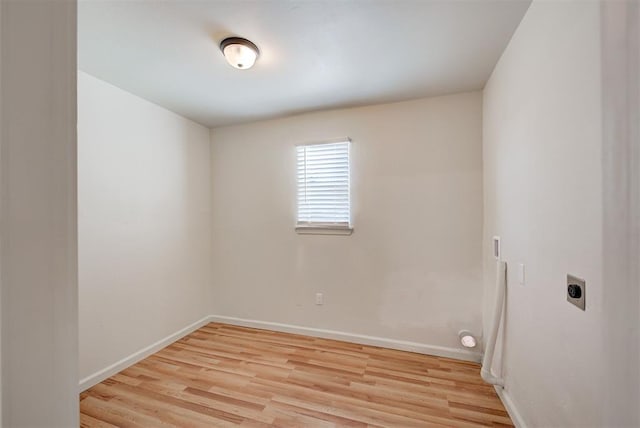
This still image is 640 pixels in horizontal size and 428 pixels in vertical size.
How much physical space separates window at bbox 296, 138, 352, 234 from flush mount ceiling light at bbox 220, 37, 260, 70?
1183 mm

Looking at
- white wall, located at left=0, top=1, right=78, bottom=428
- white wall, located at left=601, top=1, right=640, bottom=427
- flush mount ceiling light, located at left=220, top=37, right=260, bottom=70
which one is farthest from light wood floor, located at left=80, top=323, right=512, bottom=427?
flush mount ceiling light, located at left=220, top=37, right=260, bottom=70

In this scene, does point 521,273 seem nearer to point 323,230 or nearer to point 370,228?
point 370,228

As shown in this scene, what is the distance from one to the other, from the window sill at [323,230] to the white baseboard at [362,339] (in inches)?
40.7

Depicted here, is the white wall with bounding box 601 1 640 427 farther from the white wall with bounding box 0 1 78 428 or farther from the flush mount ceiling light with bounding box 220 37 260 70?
the flush mount ceiling light with bounding box 220 37 260 70

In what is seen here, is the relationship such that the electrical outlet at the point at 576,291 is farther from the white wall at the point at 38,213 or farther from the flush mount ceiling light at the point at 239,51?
the flush mount ceiling light at the point at 239,51

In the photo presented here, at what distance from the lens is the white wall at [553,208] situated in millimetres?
969

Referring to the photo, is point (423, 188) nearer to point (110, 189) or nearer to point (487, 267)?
point (487, 267)

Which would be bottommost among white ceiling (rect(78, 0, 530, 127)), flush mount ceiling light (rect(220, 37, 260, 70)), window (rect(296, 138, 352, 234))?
window (rect(296, 138, 352, 234))

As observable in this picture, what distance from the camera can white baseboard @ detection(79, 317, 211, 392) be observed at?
2.03m

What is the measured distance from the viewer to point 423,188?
8.12 feet

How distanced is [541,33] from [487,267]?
1664 mm

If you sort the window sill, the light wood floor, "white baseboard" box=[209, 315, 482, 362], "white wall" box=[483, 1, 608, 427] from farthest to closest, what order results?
1. the window sill
2. "white baseboard" box=[209, 315, 482, 362]
3. the light wood floor
4. "white wall" box=[483, 1, 608, 427]

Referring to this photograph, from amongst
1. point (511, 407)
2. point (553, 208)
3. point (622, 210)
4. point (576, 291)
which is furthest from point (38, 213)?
point (511, 407)

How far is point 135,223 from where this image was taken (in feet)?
7.85
